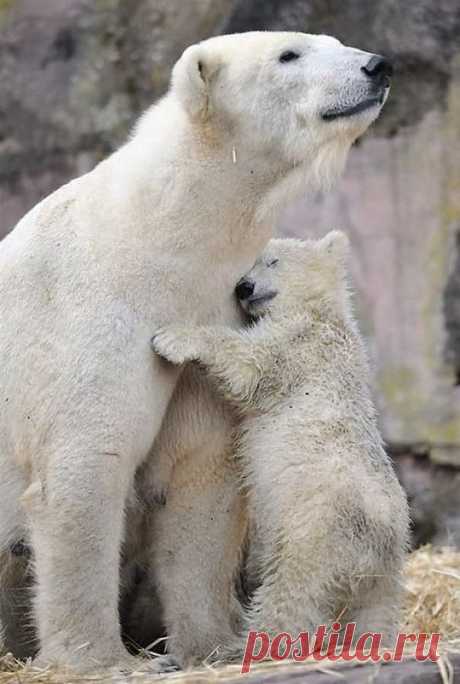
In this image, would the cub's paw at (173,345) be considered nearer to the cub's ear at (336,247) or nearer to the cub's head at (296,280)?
the cub's head at (296,280)

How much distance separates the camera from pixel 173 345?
3900 mm

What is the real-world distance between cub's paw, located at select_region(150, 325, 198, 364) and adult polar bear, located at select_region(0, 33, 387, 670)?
3 cm

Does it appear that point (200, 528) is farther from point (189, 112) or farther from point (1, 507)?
point (189, 112)

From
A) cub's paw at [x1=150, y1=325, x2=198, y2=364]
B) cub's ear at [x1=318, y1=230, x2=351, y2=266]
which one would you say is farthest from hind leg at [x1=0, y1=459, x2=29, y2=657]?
cub's ear at [x1=318, y1=230, x2=351, y2=266]

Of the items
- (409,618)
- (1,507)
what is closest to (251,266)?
(1,507)

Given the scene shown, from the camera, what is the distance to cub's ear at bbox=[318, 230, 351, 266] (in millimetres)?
4633

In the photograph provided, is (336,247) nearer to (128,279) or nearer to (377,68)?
(377,68)

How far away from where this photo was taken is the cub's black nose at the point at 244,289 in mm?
4254

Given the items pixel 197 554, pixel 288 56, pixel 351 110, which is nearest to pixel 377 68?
pixel 351 110

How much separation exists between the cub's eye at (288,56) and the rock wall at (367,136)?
9.98 feet

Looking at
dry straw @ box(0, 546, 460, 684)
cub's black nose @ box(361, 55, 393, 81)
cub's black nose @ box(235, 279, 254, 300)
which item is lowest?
dry straw @ box(0, 546, 460, 684)

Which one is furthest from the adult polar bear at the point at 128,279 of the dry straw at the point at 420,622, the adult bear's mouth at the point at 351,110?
the dry straw at the point at 420,622

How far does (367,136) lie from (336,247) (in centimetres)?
258

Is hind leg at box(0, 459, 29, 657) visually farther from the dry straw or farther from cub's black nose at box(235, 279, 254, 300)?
cub's black nose at box(235, 279, 254, 300)
